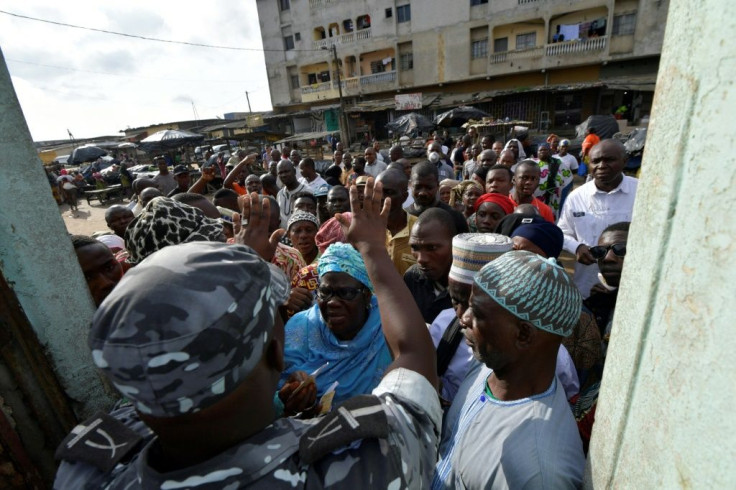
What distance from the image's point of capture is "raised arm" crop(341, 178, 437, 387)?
1240mm

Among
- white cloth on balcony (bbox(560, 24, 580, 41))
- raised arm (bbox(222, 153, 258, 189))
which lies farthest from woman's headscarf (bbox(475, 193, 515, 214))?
white cloth on balcony (bbox(560, 24, 580, 41))

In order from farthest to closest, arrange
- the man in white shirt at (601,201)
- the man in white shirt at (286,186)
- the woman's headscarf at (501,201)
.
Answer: the man in white shirt at (286,186)
the woman's headscarf at (501,201)
the man in white shirt at (601,201)

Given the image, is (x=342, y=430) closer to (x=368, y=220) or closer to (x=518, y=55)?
(x=368, y=220)

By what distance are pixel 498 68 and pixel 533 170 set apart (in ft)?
80.1

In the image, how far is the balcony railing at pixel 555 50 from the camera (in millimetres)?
21828

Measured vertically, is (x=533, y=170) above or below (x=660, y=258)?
below

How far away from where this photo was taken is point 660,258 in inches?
28.2

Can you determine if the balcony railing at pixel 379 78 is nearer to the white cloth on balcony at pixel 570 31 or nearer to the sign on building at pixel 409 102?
the sign on building at pixel 409 102

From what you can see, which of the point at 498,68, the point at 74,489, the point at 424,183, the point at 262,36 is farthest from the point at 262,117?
the point at 74,489

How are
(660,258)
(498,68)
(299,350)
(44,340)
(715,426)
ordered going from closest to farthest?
(715,426)
(660,258)
(44,340)
(299,350)
(498,68)

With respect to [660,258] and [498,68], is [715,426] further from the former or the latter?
[498,68]

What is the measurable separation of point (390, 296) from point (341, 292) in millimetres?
751

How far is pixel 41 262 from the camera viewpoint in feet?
4.89

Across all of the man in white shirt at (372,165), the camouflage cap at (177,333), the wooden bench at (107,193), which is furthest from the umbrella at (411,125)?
the camouflage cap at (177,333)
